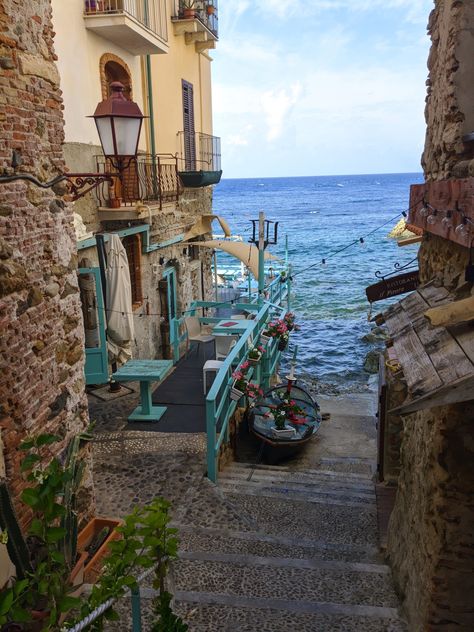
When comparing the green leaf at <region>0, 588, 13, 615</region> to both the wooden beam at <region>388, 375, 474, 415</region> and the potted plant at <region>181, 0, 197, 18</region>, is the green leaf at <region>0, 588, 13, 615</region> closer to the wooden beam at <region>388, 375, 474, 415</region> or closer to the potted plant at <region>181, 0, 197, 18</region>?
the wooden beam at <region>388, 375, 474, 415</region>

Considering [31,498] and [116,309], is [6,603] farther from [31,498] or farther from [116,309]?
[116,309]

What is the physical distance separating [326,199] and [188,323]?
105 metres

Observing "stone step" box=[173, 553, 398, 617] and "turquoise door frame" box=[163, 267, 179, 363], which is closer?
"stone step" box=[173, 553, 398, 617]

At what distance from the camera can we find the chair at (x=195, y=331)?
13.5 m

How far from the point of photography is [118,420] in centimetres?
905

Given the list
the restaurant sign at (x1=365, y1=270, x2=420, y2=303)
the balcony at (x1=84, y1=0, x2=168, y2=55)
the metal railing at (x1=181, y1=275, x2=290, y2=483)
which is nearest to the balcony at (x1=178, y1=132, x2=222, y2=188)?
the balcony at (x1=84, y1=0, x2=168, y2=55)

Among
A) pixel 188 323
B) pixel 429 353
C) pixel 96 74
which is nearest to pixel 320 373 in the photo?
pixel 188 323

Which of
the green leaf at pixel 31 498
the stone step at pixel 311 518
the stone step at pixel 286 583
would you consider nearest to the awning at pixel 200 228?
the stone step at pixel 311 518

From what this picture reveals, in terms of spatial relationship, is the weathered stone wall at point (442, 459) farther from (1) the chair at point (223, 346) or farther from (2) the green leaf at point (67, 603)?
(1) the chair at point (223, 346)

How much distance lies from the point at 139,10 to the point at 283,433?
29.9ft

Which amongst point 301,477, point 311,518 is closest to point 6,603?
point 311,518

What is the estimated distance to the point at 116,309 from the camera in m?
9.62

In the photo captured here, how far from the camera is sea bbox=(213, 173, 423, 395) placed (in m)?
19.1

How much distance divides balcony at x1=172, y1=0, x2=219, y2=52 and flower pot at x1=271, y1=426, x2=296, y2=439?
36.7 ft
